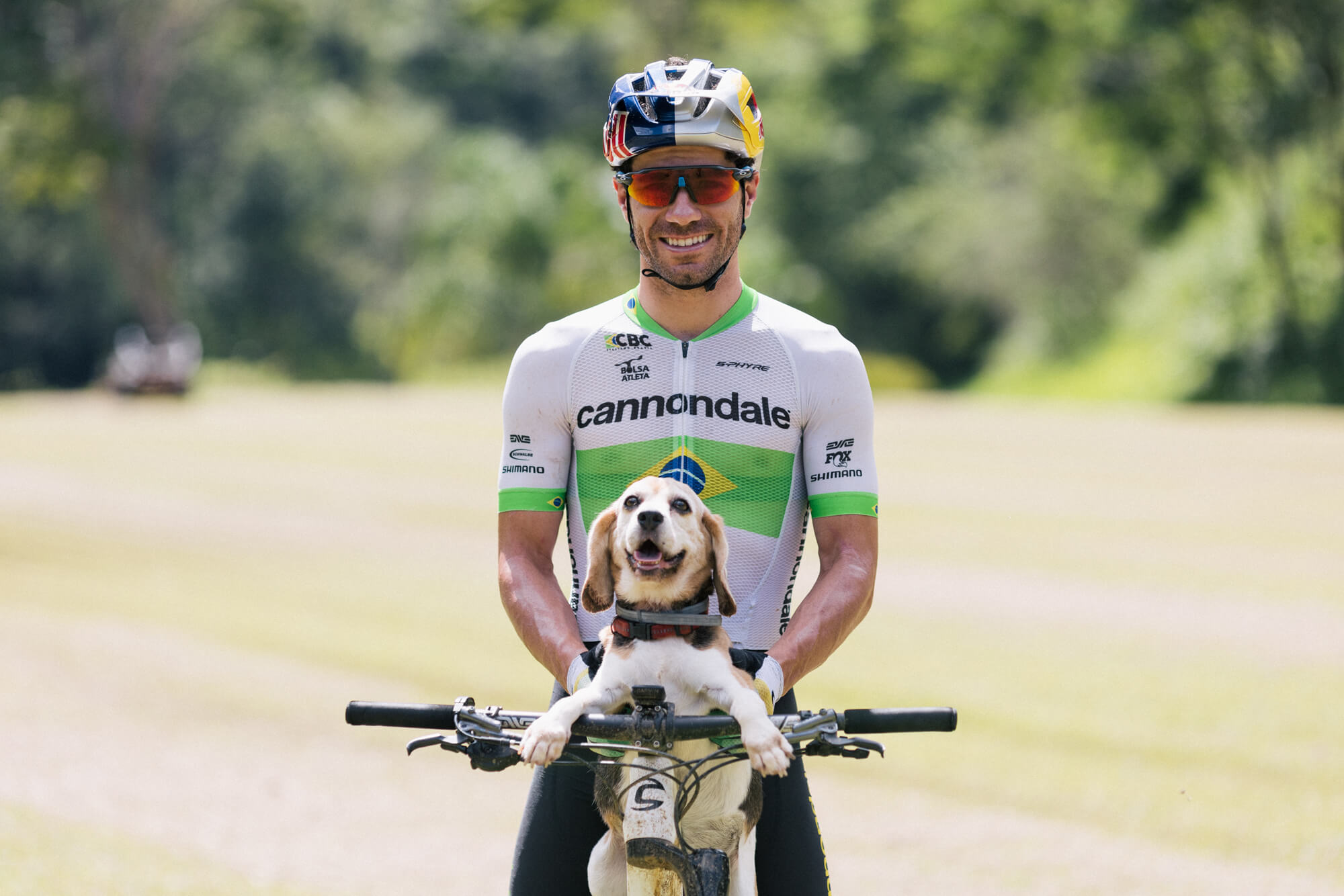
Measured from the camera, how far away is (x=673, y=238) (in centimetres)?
370

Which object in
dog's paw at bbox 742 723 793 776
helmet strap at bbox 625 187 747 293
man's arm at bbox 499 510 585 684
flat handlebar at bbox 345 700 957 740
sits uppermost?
helmet strap at bbox 625 187 747 293

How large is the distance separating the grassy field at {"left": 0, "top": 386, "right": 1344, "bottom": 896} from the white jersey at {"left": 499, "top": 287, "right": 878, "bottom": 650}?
12.7 ft

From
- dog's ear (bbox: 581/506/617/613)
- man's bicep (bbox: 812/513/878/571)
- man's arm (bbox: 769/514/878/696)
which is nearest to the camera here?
dog's ear (bbox: 581/506/617/613)

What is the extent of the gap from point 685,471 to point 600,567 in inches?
19.7

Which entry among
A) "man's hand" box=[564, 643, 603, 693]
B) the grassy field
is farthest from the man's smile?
the grassy field

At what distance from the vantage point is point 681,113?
3584 millimetres

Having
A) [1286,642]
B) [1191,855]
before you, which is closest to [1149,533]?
[1286,642]

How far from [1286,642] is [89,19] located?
48.5 m

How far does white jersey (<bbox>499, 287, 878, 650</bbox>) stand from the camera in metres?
3.81

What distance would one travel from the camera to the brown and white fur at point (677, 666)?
3098 mm

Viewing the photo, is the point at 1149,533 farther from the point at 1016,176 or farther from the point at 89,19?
the point at 89,19

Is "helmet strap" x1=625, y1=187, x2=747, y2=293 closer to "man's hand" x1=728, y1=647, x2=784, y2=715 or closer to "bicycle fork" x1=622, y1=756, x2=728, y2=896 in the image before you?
"man's hand" x1=728, y1=647, x2=784, y2=715

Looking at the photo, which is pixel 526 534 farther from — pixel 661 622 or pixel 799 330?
pixel 799 330

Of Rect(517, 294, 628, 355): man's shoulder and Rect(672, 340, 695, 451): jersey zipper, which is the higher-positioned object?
Rect(517, 294, 628, 355): man's shoulder
